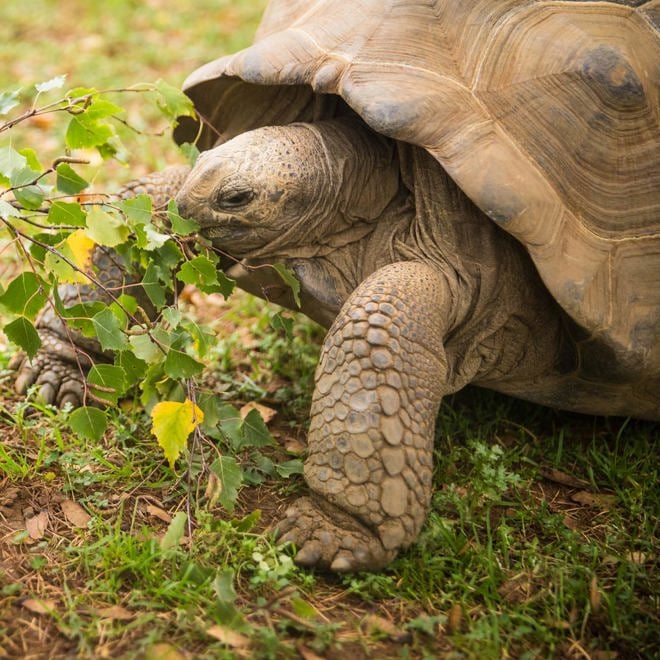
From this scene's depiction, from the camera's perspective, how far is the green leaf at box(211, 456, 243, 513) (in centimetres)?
261

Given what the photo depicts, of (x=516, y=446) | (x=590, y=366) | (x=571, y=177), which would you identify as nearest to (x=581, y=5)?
(x=571, y=177)

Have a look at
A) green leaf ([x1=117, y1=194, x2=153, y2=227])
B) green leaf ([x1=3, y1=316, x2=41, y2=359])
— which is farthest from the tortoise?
green leaf ([x1=3, y1=316, x2=41, y2=359])

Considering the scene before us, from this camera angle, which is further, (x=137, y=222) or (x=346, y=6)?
(x=346, y=6)

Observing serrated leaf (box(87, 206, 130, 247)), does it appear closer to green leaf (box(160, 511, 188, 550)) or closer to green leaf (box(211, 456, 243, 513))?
green leaf (box(211, 456, 243, 513))

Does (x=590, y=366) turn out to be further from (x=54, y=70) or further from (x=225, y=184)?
(x=54, y=70)

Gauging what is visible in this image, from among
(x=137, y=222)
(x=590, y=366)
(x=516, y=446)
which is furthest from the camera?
(x=516, y=446)

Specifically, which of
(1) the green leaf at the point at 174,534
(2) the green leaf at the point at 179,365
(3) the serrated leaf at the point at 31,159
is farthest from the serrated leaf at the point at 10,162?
(1) the green leaf at the point at 174,534

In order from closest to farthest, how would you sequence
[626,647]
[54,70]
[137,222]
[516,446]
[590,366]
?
[626,647], [137,222], [590,366], [516,446], [54,70]

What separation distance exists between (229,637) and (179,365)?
2.87ft

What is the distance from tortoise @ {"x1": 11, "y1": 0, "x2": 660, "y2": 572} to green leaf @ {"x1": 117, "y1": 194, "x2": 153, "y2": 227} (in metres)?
0.13

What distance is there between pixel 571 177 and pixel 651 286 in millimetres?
483

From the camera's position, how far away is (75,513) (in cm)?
279

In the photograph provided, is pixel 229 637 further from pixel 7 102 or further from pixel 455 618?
pixel 7 102

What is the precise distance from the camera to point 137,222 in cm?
279
